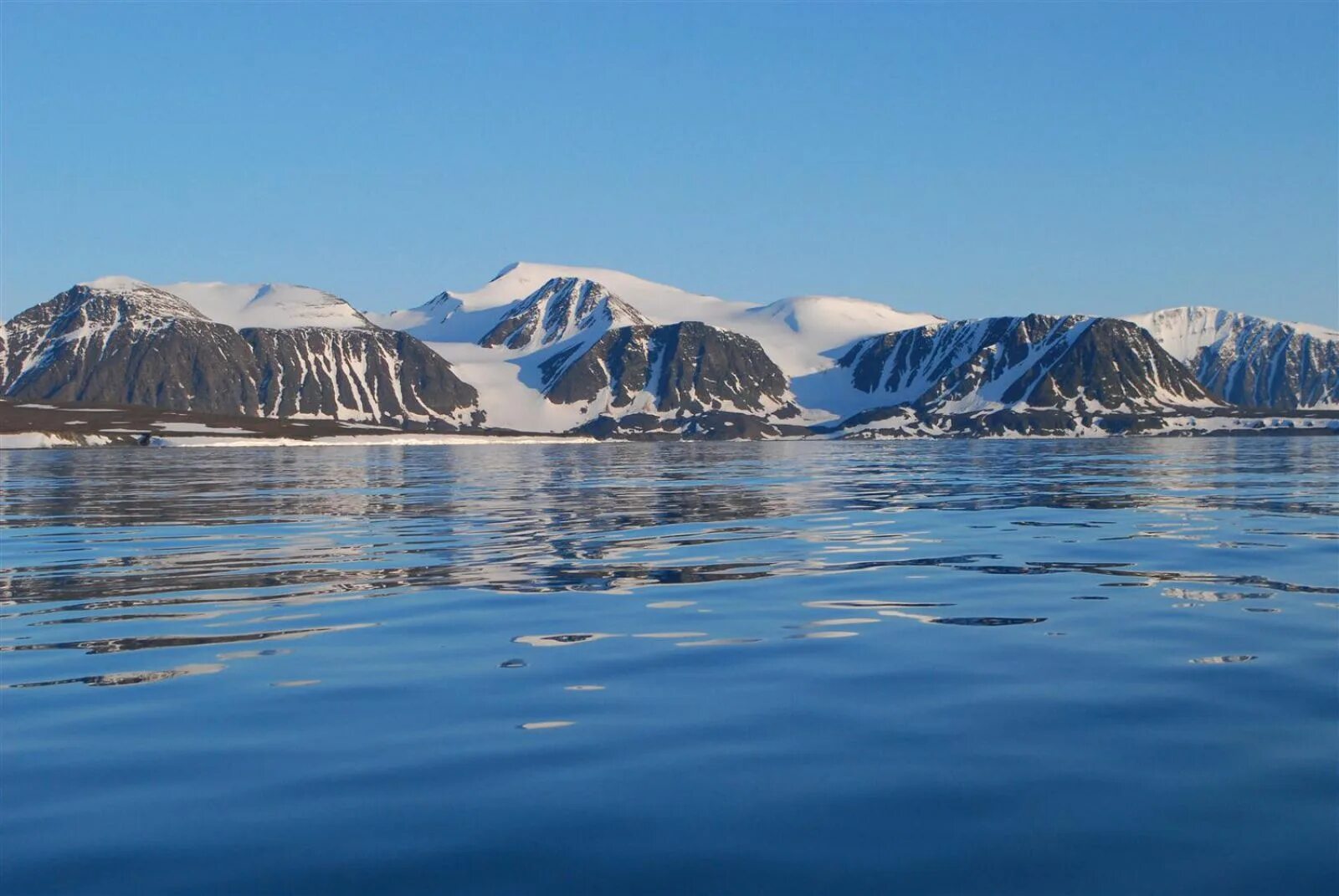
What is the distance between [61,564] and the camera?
27.4 meters

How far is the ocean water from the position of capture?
8570 millimetres

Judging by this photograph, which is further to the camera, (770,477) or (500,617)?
(770,477)

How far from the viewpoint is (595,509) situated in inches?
1764

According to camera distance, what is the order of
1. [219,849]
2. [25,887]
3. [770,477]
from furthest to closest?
1. [770,477]
2. [219,849]
3. [25,887]

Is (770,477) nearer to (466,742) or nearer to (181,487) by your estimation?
(181,487)

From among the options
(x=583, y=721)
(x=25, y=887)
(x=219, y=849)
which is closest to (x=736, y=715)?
(x=583, y=721)

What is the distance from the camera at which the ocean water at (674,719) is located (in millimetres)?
8570

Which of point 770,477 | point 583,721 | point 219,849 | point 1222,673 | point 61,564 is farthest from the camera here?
point 770,477

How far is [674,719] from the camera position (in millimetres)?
12562

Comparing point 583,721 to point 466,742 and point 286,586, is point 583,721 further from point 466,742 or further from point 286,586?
point 286,586

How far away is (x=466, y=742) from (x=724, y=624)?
7.49m

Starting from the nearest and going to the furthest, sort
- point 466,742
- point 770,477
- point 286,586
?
point 466,742
point 286,586
point 770,477

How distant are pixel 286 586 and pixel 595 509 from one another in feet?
72.1

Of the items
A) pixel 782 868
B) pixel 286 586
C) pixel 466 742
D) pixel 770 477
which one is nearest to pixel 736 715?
pixel 466 742
